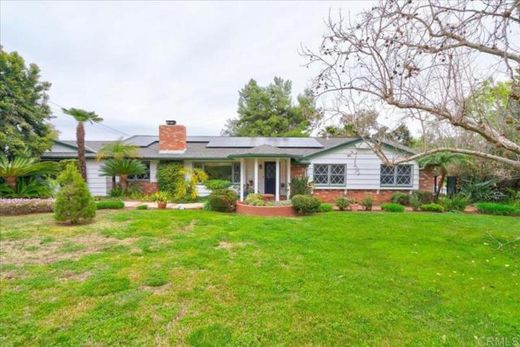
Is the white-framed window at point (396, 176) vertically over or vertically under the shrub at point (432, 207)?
over

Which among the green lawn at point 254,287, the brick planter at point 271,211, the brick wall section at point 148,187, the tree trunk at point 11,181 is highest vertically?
the tree trunk at point 11,181

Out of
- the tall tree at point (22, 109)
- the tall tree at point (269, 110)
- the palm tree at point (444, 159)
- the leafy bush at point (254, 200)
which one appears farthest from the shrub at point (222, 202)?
the tall tree at point (269, 110)

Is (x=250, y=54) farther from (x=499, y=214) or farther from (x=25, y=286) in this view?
(x=499, y=214)

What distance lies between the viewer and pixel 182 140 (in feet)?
54.1

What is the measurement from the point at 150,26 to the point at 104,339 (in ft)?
35.5

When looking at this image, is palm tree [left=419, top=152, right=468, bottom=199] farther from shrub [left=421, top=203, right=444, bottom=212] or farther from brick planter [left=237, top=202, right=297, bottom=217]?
brick planter [left=237, top=202, right=297, bottom=217]

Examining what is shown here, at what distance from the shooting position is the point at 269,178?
15.6 meters

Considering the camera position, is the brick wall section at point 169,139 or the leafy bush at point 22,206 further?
the brick wall section at point 169,139

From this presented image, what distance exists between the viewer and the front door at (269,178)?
51.0ft

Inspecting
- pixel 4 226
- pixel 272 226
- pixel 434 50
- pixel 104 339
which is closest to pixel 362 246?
pixel 272 226

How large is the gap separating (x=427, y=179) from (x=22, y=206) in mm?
18759

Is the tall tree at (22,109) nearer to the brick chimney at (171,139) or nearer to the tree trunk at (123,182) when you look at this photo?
the tree trunk at (123,182)

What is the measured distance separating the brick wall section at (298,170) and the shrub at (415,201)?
536 cm

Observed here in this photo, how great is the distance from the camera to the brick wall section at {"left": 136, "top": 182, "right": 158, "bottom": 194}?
15.4m
